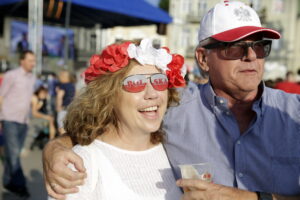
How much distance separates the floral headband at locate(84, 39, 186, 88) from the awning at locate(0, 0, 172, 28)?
7.00m

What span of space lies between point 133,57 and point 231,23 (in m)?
0.64

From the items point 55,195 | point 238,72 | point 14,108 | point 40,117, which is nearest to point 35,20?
point 40,117

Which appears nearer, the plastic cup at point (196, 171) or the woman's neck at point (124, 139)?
the plastic cup at point (196, 171)

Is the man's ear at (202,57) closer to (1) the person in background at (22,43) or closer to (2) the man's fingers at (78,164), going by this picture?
(2) the man's fingers at (78,164)

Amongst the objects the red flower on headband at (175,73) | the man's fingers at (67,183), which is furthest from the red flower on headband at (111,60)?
the man's fingers at (67,183)

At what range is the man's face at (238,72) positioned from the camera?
214cm

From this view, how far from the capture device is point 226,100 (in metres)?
2.15

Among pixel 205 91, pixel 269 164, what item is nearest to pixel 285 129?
pixel 269 164

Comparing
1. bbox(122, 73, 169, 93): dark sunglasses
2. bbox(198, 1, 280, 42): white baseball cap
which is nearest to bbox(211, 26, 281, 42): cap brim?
bbox(198, 1, 280, 42): white baseball cap

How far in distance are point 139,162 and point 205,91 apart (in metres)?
0.61

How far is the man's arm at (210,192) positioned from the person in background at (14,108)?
4.21 meters

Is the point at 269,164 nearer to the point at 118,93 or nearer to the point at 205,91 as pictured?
the point at 205,91

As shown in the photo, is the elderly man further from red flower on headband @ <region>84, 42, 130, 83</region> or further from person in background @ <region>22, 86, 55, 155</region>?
person in background @ <region>22, 86, 55, 155</region>

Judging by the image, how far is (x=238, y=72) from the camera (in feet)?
7.13
